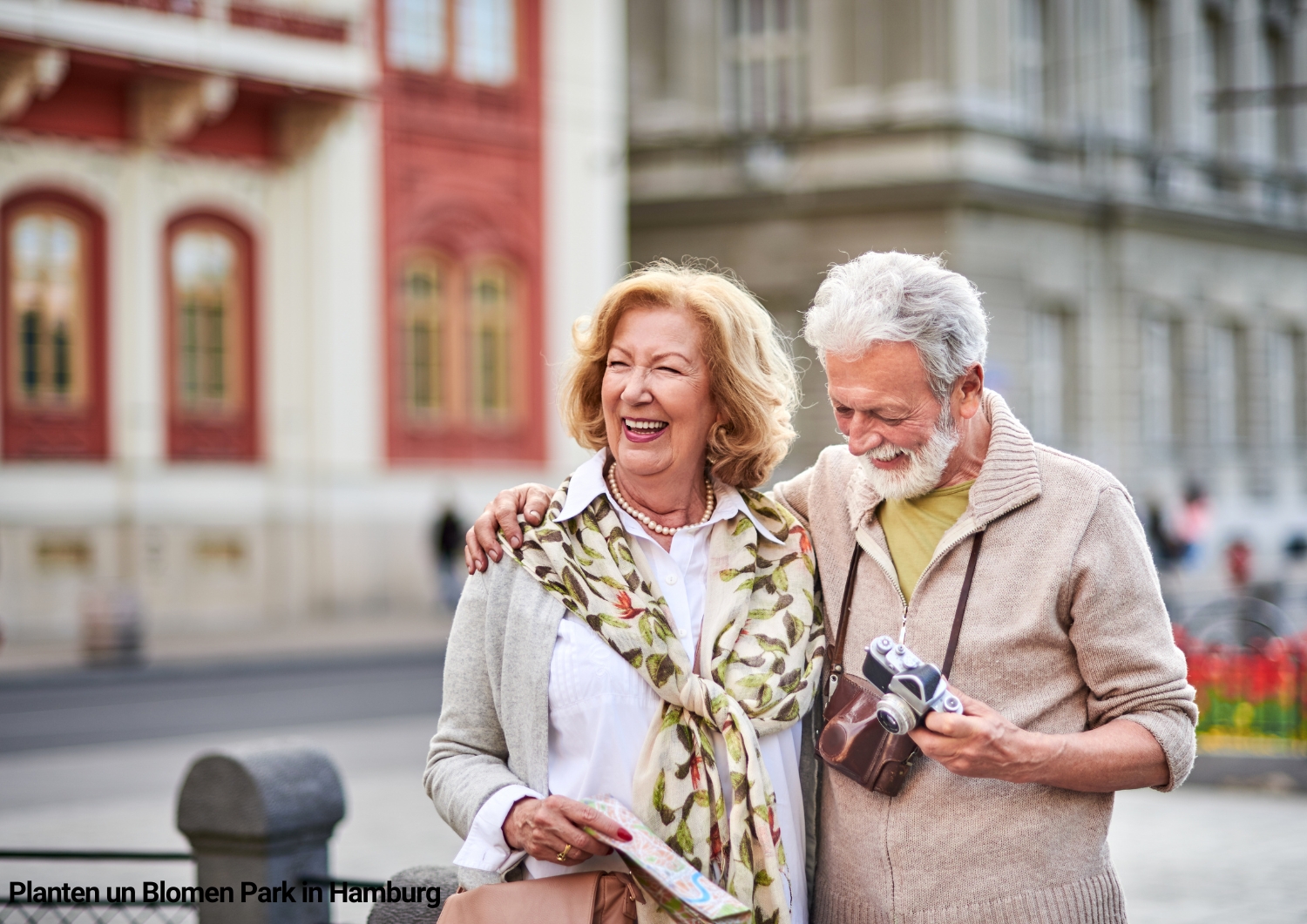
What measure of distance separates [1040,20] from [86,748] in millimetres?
23869

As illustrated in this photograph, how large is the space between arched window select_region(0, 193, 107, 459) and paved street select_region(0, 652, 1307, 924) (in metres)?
4.82

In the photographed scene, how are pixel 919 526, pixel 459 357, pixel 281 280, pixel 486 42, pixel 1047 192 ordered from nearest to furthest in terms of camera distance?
pixel 919 526 < pixel 281 280 < pixel 459 357 < pixel 486 42 < pixel 1047 192

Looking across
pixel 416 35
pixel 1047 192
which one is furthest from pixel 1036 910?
pixel 1047 192

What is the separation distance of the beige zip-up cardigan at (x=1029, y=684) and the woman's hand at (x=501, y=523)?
0.71 metres

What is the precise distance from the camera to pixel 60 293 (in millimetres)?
22141

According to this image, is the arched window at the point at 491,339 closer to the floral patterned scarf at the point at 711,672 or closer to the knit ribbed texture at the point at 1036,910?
the floral patterned scarf at the point at 711,672

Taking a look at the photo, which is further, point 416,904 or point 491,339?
point 491,339

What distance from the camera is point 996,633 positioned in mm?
3039

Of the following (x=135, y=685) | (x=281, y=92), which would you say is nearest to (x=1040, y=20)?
(x=281, y=92)

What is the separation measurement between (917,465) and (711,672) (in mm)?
525

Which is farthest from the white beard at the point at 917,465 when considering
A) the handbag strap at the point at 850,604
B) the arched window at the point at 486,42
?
the arched window at the point at 486,42

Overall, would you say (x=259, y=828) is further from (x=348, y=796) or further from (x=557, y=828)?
(x=348, y=796)

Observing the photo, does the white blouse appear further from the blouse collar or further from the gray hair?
the gray hair

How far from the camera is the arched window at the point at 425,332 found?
991 inches
